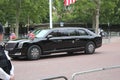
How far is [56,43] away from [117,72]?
6.82 metres

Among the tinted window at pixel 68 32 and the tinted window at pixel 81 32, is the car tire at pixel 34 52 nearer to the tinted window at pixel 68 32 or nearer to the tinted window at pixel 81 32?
the tinted window at pixel 68 32

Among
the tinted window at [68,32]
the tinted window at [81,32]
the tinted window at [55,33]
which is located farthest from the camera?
the tinted window at [81,32]

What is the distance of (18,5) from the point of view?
45.1 metres

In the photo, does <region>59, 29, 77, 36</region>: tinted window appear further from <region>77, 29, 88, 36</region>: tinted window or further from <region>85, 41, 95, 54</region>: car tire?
<region>85, 41, 95, 54</region>: car tire

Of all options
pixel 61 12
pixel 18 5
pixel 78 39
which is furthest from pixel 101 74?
pixel 61 12

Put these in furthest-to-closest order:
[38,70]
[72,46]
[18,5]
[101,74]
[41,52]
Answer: [18,5] < [72,46] < [41,52] < [38,70] < [101,74]

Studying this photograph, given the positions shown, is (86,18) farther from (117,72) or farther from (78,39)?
(117,72)

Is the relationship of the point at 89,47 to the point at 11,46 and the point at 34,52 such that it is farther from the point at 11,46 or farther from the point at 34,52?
the point at 11,46

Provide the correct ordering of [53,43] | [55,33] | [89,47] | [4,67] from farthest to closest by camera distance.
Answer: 1. [89,47]
2. [55,33]
3. [53,43]
4. [4,67]

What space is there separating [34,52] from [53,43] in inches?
52.5

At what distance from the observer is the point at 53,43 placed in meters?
18.9

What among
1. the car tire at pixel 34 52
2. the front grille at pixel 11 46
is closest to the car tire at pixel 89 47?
the car tire at pixel 34 52

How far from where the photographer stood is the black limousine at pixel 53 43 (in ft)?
58.5

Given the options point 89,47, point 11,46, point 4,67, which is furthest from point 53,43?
point 4,67
